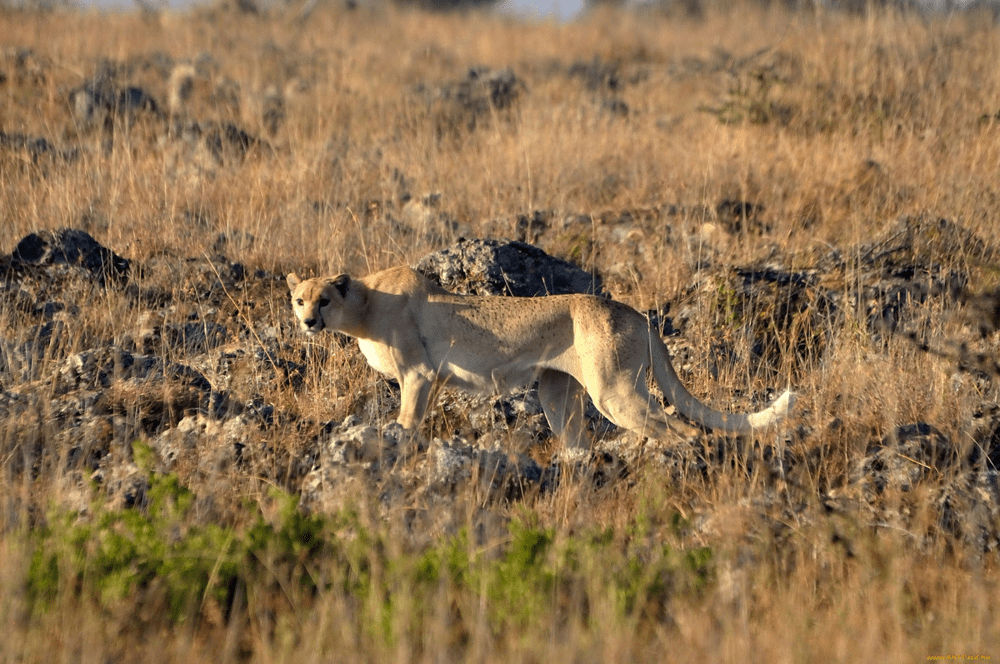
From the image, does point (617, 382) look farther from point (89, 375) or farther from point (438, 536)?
point (89, 375)

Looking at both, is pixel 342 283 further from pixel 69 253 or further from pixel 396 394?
pixel 69 253

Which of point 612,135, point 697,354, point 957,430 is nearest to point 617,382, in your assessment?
point 697,354

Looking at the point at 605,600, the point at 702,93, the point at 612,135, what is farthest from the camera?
the point at 702,93

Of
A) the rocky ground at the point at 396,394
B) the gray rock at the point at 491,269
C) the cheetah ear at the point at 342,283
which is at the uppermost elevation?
the cheetah ear at the point at 342,283

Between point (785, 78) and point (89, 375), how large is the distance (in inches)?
421

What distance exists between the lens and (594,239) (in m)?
9.30

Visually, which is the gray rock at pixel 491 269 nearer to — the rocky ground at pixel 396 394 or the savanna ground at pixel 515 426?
the rocky ground at pixel 396 394

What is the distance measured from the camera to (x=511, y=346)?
569 centimetres

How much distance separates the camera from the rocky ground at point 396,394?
15.8 ft

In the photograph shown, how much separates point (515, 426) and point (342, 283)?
149 centimetres

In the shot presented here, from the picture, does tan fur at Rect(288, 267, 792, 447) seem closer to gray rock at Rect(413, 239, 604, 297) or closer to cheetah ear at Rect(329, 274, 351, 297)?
cheetah ear at Rect(329, 274, 351, 297)

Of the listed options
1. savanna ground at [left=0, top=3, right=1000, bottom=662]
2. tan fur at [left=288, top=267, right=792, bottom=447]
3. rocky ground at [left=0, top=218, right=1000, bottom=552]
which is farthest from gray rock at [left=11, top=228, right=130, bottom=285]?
tan fur at [left=288, top=267, right=792, bottom=447]

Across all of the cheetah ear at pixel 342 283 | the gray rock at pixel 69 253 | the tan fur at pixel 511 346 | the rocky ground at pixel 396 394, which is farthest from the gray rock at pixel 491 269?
the gray rock at pixel 69 253

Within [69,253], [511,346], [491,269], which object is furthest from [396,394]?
[69,253]
